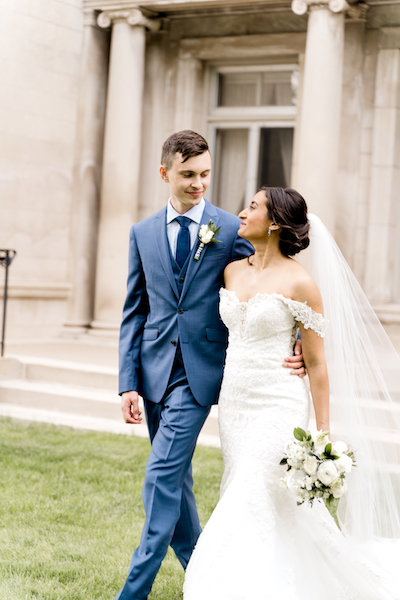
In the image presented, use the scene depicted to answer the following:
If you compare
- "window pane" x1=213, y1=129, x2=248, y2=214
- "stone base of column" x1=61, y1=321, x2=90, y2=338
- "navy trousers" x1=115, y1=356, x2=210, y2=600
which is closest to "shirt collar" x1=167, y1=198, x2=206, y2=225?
"navy trousers" x1=115, y1=356, x2=210, y2=600

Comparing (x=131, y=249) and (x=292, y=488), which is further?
(x=131, y=249)

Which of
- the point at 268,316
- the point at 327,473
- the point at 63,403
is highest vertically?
the point at 268,316

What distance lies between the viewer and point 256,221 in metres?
3.58

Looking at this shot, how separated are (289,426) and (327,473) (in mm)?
331

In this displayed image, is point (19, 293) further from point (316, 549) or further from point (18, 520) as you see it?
point (316, 549)

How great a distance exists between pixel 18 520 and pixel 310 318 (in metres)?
2.56

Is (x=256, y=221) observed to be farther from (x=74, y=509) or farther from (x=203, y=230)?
(x=74, y=509)

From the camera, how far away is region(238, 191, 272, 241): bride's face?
358 centimetres

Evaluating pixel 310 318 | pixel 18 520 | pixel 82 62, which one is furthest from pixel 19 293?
pixel 310 318

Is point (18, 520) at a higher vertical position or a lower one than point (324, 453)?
lower

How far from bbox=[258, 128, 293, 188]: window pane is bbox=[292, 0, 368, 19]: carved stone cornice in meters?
1.97

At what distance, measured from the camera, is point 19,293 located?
11.4 meters

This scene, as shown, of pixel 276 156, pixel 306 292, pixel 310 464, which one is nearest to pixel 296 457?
pixel 310 464

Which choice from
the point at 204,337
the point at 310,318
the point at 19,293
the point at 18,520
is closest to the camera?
the point at 310,318
